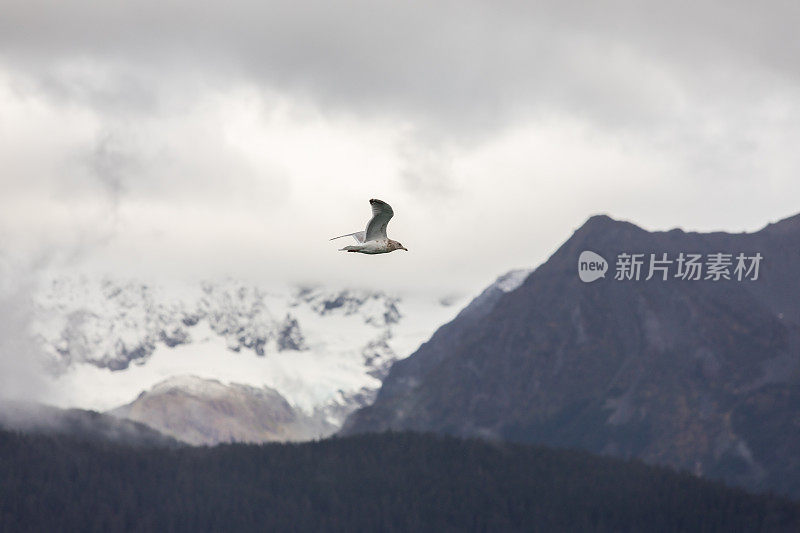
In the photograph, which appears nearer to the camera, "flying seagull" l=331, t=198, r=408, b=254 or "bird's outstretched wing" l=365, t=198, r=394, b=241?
"bird's outstretched wing" l=365, t=198, r=394, b=241

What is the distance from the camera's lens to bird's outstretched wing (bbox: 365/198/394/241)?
87731 mm

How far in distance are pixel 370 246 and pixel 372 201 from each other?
6760 millimetres

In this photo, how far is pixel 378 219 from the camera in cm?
9044

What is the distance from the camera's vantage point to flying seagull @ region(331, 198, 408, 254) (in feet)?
296

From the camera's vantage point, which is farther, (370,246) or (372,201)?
(370,246)

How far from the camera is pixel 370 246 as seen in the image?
304 feet

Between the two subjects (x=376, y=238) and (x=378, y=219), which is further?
(x=376, y=238)

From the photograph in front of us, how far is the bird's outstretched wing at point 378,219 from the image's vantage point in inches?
3454

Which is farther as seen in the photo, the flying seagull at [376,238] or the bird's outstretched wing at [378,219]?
the flying seagull at [376,238]

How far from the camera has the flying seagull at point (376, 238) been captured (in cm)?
9012

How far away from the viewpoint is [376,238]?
306 ft

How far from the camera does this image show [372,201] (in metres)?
86.4

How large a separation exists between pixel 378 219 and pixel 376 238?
2.94 meters
